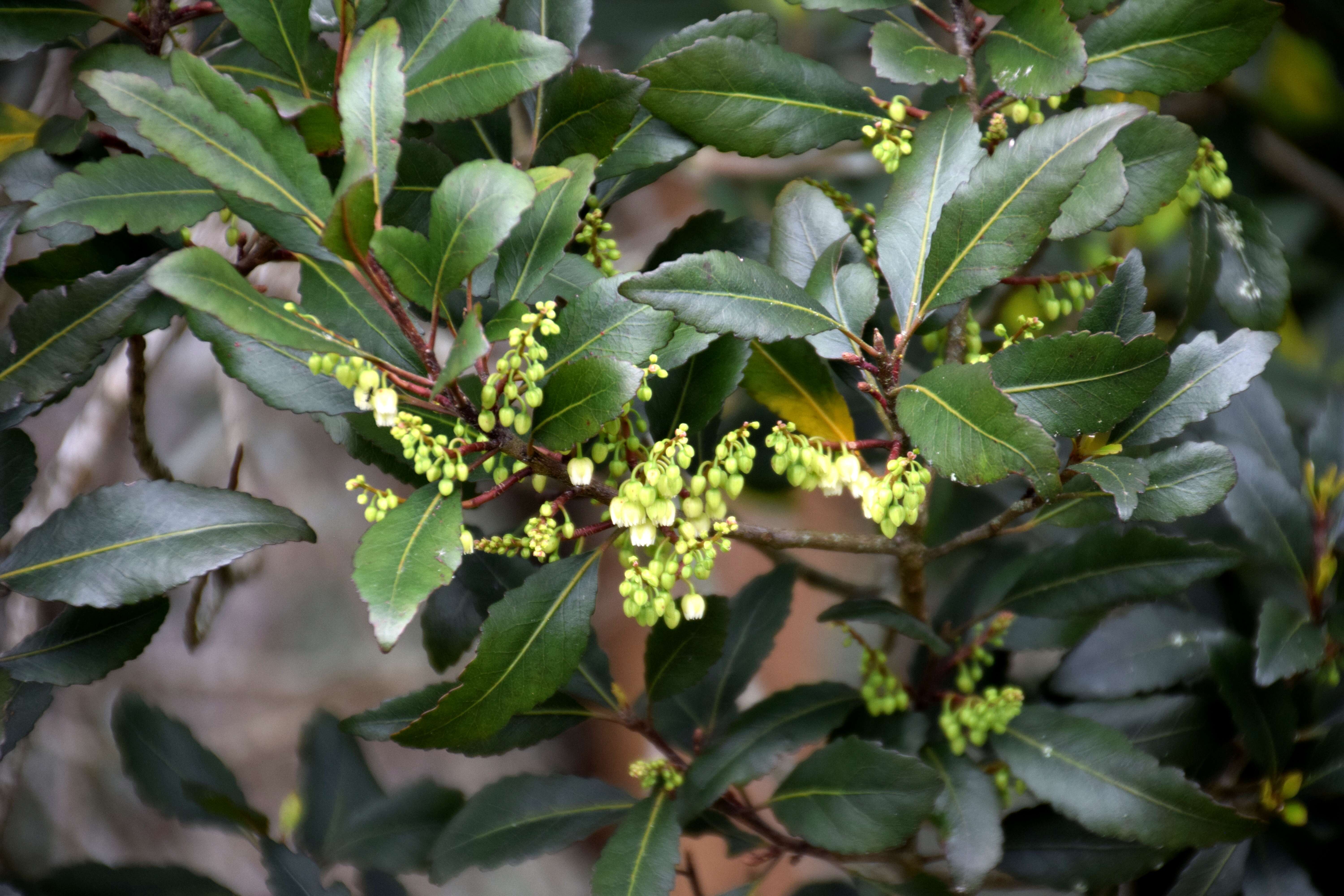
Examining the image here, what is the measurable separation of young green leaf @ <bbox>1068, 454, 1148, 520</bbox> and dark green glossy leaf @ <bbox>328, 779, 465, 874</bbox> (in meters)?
0.82

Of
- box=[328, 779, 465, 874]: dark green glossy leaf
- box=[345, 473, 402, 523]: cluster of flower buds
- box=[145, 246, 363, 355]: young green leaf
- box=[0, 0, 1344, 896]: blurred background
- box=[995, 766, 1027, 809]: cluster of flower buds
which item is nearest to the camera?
box=[145, 246, 363, 355]: young green leaf

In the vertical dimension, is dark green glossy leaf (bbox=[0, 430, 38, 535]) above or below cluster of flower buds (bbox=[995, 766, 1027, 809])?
above

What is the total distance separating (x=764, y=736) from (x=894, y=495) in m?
0.41

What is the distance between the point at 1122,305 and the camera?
77 cm

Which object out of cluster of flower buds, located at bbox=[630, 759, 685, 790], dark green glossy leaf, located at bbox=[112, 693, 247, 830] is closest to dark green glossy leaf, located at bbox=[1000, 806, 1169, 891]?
cluster of flower buds, located at bbox=[630, 759, 685, 790]

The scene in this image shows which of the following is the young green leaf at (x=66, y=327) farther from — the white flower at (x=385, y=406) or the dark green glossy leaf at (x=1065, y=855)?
the dark green glossy leaf at (x=1065, y=855)

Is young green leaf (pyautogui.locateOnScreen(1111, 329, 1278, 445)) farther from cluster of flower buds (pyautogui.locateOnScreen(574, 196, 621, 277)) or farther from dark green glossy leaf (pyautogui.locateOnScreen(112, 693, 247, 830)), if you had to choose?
dark green glossy leaf (pyautogui.locateOnScreen(112, 693, 247, 830))

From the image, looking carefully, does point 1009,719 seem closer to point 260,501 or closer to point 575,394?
point 575,394

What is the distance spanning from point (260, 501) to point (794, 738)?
0.58 meters

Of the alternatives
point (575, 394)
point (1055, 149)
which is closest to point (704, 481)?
point (575, 394)

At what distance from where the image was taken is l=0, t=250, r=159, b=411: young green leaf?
804 mm

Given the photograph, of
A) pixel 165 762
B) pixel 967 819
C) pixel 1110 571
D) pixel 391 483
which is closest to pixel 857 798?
pixel 967 819

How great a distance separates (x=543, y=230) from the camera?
2.41 ft

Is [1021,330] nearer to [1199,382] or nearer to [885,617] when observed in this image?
[1199,382]
